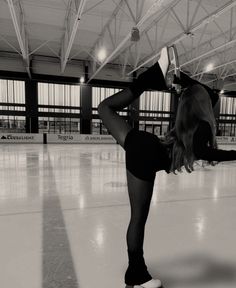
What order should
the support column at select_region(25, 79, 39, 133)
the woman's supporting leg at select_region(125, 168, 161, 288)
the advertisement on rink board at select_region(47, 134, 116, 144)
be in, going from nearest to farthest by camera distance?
the woman's supporting leg at select_region(125, 168, 161, 288), the advertisement on rink board at select_region(47, 134, 116, 144), the support column at select_region(25, 79, 39, 133)

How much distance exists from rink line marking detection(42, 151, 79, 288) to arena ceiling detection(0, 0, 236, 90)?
5903 mm

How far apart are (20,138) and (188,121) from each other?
676 inches

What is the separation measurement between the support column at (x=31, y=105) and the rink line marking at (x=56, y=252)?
1631 centimetres

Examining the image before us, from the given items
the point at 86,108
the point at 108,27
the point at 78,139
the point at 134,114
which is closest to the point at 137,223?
the point at 108,27

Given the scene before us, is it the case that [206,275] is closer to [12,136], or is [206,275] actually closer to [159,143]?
[159,143]

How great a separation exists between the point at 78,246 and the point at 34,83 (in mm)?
18342

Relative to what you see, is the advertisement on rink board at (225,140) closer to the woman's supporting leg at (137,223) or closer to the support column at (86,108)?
the support column at (86,108)

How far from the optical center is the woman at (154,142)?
134 centimetres

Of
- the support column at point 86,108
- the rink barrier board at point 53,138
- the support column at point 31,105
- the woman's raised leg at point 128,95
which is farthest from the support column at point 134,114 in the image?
the woman's raised leg at point 128,95

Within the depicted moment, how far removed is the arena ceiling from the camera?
8530mm

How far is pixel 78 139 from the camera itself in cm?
1830

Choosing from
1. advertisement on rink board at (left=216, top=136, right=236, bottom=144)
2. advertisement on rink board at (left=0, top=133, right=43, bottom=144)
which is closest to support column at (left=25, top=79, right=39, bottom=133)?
advertisement on rink board at (left=0, top=133, right=43, bottom=144)

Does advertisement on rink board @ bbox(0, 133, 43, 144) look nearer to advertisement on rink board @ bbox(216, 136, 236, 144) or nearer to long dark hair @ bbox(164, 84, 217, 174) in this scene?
advertisement on rink board @ bbox(216, 136, 236, 144)

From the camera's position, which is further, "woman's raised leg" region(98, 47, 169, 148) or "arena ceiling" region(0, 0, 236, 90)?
"arena ceiling" region(0, 0, 236, 90)
